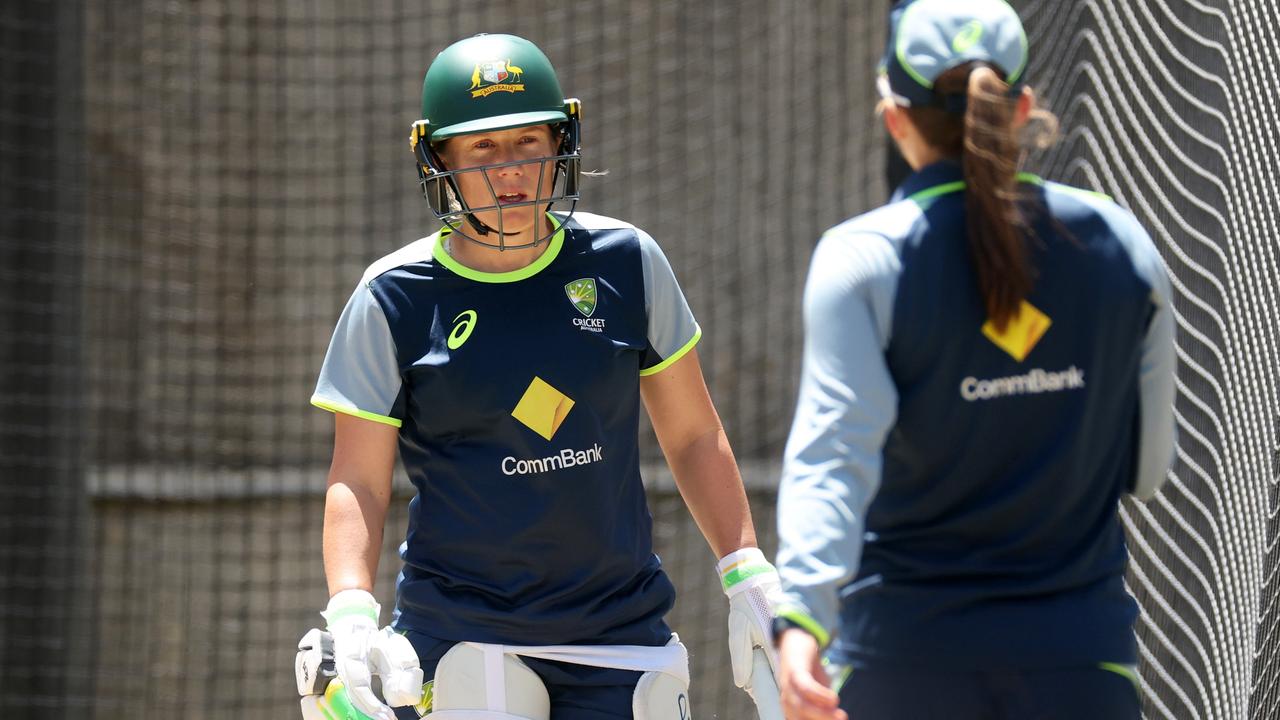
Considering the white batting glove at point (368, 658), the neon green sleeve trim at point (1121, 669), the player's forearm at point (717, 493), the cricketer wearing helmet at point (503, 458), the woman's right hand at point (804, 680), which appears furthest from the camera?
the player's forearm at point (717, 493)

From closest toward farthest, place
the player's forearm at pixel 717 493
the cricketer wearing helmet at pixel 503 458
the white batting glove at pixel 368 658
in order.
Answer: the white batting glove at pixel 368 658 → the cricketer wearing helmet at pixel 503 458 → the player's forearm at pixel 717 493

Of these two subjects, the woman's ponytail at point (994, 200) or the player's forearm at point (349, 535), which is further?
the player's forearm at point (349, 535)

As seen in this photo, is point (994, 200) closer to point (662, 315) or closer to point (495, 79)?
point (662, 315)

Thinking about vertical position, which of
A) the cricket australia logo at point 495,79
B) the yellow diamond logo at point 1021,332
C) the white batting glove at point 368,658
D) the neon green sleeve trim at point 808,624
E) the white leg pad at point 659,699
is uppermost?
the cricket australia logo at point 495,79

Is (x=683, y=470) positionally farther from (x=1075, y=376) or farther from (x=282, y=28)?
(x=282, y=28)

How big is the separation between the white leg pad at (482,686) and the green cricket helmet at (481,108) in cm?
69

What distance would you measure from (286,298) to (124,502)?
1.02 metres

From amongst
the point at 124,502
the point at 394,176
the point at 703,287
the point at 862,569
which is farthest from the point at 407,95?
the point at 862,569

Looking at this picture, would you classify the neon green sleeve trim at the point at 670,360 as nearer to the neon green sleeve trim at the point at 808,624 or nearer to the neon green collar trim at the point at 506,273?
the neon green collar trim at the point at 506,273

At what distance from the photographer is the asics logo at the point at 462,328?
8.46 ft

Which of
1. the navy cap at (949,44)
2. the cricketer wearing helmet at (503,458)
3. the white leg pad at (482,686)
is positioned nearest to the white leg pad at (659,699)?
the cricketer wearing helmet at (503,458)

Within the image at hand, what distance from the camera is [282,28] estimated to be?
20.1 ft

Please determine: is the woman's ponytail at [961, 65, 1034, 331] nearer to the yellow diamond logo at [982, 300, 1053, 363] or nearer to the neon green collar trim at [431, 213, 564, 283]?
the yellow diamond logo at [982, 300, 1053, 363]

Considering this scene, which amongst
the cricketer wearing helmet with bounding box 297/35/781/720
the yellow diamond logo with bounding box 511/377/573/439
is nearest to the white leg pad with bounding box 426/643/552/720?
the cricketer wearing helmet with bounding box 297/35/781/720
